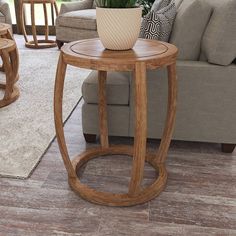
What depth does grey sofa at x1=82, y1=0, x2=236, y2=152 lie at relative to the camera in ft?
5.34

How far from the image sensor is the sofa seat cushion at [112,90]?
1761mm

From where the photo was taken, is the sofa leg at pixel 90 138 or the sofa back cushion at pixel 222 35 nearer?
the sofa back cushion at pixel 222 35

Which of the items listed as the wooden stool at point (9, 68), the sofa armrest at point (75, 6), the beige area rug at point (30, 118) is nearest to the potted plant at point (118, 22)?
the beige area rug at point (30, 118)

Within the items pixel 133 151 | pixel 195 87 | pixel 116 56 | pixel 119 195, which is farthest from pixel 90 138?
pixel 116 56

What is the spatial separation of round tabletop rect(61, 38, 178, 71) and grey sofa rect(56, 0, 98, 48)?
2532 mm

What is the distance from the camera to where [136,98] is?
1226 mm

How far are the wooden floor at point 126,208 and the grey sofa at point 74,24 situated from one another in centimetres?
236

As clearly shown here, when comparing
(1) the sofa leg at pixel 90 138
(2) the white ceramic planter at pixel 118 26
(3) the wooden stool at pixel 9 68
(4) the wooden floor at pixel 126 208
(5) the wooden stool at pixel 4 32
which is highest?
(2) the white ceramic planter at pixel 118 26

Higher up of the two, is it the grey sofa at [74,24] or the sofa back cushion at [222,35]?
the sofa back cushion at [222,35]

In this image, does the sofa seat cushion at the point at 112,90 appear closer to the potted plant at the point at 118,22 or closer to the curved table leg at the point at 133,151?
the curved table leg at the point at 133,151

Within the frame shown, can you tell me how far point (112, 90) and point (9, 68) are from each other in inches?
40.6

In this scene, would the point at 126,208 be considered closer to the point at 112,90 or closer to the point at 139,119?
the point at 139,119

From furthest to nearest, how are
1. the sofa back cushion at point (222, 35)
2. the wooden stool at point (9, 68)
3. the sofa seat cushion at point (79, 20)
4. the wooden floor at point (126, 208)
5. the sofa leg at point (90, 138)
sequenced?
the sofa seat cushion at point (79, 20) < the wooden stool at point (9, 68) < the sofa leg at point (90, 138) < the sofa back cushion at point (222, 35) < the wooden floor at point (126, 208)

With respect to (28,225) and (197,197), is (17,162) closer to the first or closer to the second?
(28,225)
